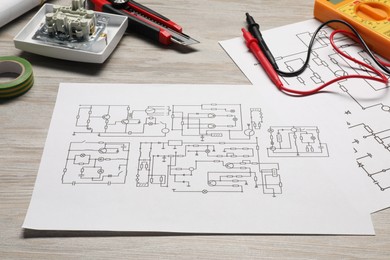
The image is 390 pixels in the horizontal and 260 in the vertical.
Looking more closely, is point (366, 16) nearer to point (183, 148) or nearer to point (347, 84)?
point (347, 84)

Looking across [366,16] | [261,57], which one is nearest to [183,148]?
[261,57]

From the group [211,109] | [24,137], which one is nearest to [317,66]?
[211,109]

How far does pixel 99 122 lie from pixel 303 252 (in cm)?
33

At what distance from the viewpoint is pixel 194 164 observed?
25.5 inches

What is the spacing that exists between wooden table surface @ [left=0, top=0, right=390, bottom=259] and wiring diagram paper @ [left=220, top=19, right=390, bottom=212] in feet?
0.08

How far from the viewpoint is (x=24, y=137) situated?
68 cm

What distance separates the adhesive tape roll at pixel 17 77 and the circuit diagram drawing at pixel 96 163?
0.45ft

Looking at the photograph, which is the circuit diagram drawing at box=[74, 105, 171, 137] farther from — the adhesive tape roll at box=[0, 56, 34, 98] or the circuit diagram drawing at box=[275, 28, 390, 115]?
the circuit diagram drawing at box=[275, 28, 390, 115]

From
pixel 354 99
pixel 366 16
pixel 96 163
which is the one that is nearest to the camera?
A: pixel 96 163

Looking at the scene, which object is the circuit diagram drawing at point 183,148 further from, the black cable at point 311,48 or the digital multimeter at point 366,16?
the digital multimeter at point 366,16

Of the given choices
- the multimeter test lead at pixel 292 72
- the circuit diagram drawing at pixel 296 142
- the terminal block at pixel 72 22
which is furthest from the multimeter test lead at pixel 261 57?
the terminal block at pixel 72 22

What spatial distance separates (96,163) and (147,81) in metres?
0.18

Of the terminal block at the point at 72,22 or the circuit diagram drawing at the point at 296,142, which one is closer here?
the circuit diagram drawing at the point at 296,142

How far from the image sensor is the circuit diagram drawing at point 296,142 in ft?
2.18
